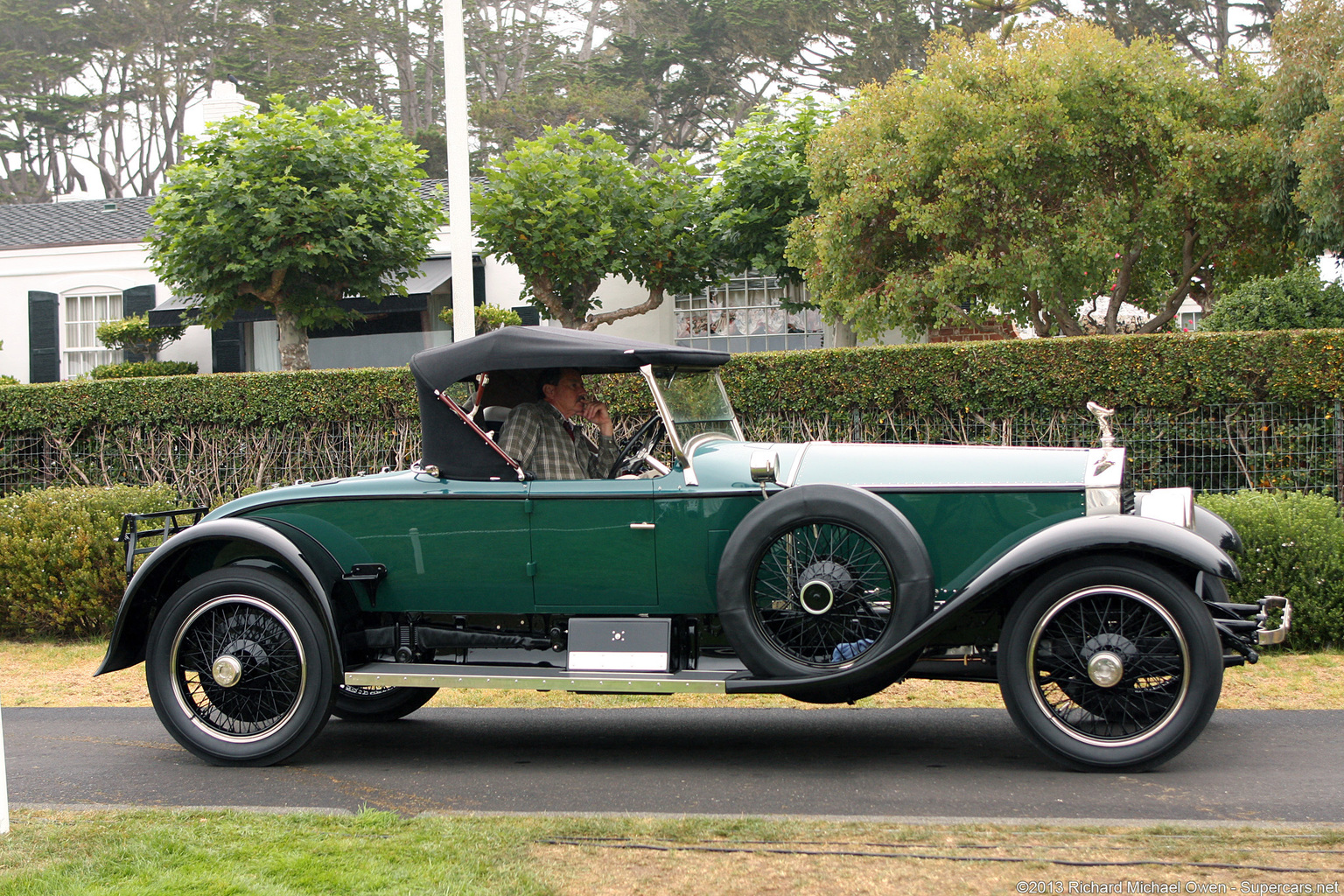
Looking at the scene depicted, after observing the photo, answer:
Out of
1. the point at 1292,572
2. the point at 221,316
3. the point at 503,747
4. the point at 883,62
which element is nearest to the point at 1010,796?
the point at 503,747

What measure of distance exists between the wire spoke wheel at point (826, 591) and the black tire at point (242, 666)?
2.11 meters

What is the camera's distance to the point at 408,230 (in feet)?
50.2

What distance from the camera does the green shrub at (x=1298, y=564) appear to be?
723cm

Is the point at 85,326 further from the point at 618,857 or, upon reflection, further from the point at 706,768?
the point at 618,857

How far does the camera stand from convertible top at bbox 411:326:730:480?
17.5 feet

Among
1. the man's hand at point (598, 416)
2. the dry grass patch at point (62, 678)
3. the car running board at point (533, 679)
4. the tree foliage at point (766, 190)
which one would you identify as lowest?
the dry grass patch at point (62, 678)

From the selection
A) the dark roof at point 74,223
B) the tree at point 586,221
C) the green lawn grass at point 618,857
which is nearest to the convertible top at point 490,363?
the green lawn grass at point 618,857

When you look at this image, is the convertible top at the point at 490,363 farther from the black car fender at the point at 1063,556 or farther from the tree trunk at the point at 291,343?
the tree trunk at the point at 291,343

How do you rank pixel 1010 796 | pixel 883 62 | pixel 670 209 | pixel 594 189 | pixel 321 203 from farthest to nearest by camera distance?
pixel 883 62
pixel 670 209
pixel 594 189
pixel 321 203
pixel 1010 796

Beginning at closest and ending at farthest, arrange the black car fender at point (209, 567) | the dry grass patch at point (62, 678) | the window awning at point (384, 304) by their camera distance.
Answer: the black car fender at point (209, 567)
the dry grass patch at point (62, 678)
the window awning at point (384, 304)

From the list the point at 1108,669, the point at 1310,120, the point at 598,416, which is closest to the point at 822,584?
the point at 1108,669

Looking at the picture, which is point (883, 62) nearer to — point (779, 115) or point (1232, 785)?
point (779, 115)

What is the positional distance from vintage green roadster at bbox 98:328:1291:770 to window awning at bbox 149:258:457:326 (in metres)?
12.7

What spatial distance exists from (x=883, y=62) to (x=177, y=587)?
1143 inches
